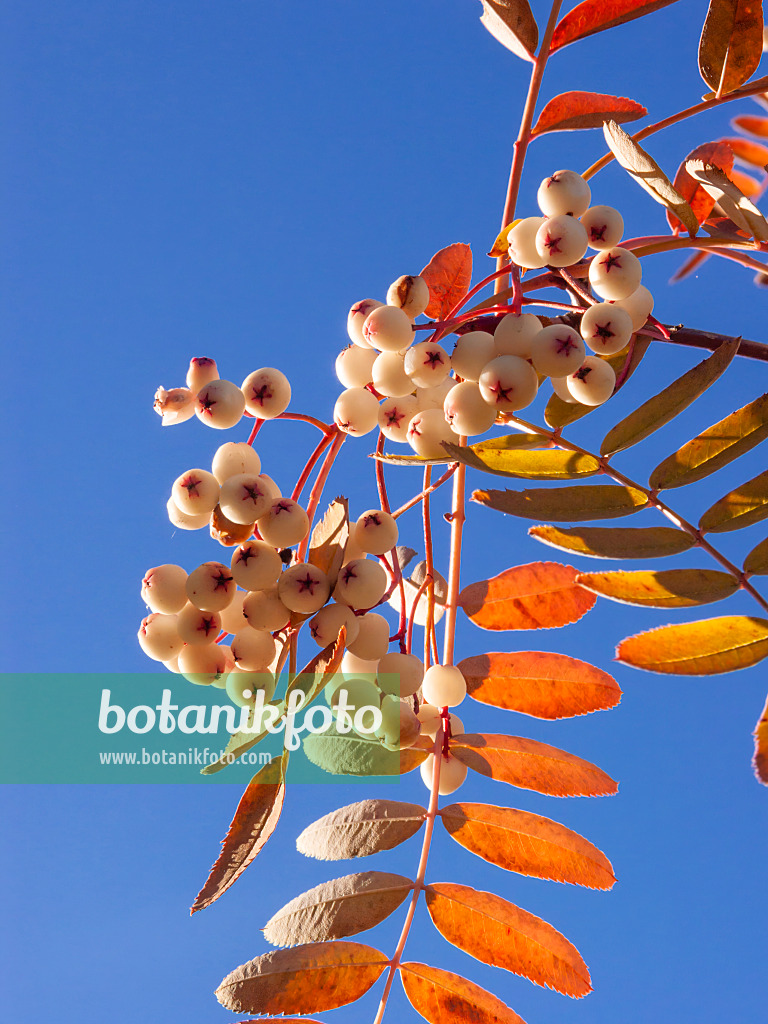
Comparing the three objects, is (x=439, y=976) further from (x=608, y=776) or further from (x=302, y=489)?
(x=302, y=489)

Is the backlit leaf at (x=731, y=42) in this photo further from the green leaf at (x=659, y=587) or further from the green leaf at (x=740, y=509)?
the green leaf at (x=659, y=587)

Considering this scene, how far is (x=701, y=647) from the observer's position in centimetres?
86

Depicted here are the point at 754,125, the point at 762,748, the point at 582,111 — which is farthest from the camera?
the point at 754,125

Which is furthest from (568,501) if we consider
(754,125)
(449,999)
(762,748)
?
(754,125)

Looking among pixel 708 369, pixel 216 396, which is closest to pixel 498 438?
pixel 708 369

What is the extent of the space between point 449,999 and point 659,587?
533 millimetres

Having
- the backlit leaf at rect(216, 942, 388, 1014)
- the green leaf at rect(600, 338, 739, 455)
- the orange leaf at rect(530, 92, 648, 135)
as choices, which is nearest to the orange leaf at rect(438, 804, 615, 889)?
the backlit leaf at rect(216, 942, 388, 1014)

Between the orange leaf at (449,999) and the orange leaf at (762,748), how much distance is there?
0.39m

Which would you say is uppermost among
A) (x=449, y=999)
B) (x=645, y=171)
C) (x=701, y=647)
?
(x=645, y=171)

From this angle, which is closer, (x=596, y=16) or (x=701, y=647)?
(x=701, y=647)

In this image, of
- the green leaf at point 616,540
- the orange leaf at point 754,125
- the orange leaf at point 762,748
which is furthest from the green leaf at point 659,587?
the orange leaf at point 754,125

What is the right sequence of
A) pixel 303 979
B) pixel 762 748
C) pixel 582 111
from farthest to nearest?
pixel 582 111
pixel 303 979
pixel 762 748

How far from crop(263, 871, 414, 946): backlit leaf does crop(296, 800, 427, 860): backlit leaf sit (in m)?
0.04

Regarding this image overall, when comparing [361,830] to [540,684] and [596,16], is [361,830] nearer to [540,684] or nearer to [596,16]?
[540,684]
